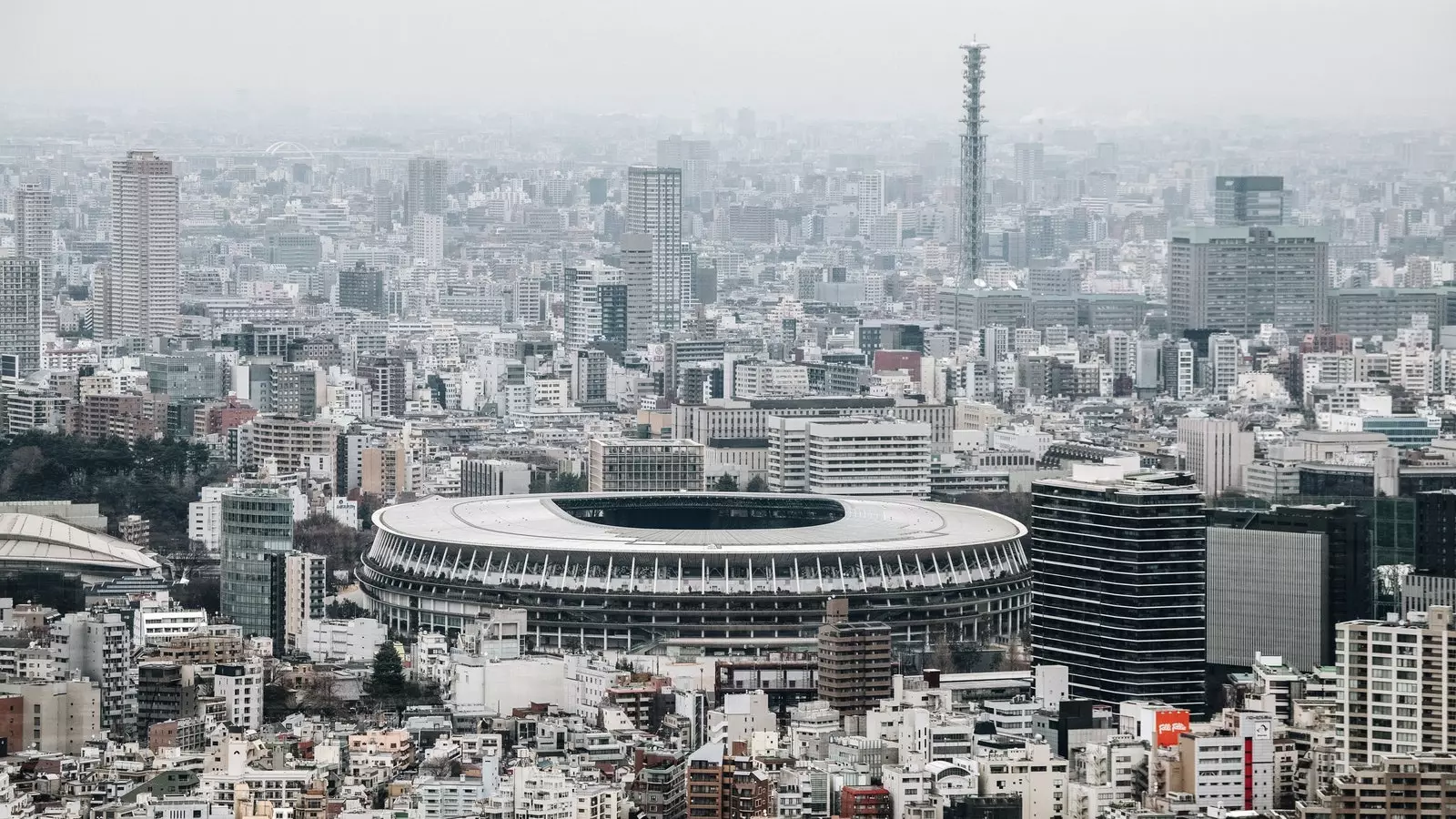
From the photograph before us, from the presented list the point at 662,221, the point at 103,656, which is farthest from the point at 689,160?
the point at 103,656

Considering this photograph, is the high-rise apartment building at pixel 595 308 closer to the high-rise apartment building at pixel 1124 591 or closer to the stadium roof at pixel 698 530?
the stadium roof at pixel 698 530

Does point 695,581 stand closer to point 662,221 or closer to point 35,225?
point 35,225

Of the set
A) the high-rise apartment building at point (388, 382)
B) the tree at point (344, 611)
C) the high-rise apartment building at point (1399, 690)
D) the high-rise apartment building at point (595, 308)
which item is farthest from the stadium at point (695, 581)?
the high-rise apartment building at point (595, 308)

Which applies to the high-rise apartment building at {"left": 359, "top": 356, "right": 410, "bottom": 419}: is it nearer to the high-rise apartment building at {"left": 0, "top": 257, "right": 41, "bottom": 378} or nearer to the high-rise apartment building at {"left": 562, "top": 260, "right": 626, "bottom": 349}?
the high-rise apartment building at {"left": 0, "top": 257, "right": 41, "bottom": 378}

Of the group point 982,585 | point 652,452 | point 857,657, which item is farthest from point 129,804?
point 652,452

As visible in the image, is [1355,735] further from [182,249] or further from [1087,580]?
[182,249]

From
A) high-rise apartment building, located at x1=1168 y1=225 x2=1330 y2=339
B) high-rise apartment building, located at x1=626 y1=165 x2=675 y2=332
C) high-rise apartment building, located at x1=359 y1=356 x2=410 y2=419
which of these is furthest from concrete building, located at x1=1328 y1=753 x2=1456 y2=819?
high-rise apartment building, located at x1=626 y1=165 x2=675 y2=332

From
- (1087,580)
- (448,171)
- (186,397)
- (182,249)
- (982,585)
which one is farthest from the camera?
(448,171)
